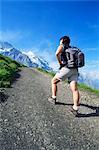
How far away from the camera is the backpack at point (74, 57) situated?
11.6m

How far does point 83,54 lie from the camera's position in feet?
38.3

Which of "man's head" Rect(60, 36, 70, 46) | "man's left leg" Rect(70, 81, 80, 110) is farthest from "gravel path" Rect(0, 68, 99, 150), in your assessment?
"man's head" Rect(60, 36, 70, 46)

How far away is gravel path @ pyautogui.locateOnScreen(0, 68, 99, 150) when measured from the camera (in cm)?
824

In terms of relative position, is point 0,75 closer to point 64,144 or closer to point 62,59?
point 62,59

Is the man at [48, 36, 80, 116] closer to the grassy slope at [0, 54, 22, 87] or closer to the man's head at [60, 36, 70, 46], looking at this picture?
the man's head at [60, 36, 70, 46]

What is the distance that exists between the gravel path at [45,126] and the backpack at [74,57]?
1.83 m

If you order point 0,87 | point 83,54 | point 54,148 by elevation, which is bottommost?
point 54,148

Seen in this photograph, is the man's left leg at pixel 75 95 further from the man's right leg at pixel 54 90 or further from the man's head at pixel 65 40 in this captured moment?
the man's head at pixel 65 40

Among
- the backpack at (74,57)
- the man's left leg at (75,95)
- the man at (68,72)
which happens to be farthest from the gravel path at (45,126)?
the backpack at (74,57)

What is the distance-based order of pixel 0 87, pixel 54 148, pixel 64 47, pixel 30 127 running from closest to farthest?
pixel 54 148 < pixel 30 127 < pixel 64 47 < pixel 0 87

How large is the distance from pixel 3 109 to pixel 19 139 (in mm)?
3160

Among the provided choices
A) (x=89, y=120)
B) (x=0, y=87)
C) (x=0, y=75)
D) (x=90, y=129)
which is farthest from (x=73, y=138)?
(x=0, y=75)

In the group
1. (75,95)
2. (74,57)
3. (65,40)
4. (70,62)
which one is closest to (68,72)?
(70,62)

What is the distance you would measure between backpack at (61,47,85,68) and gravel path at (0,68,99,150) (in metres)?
1.83
